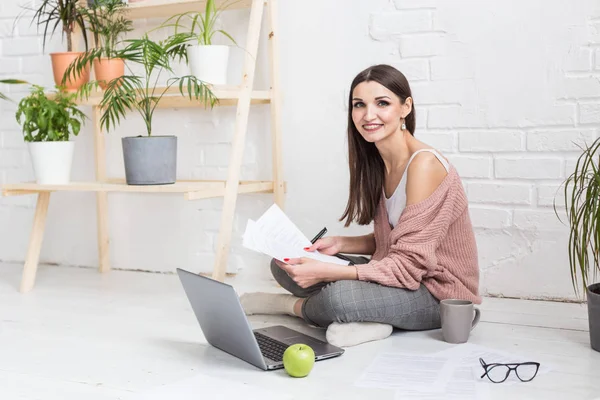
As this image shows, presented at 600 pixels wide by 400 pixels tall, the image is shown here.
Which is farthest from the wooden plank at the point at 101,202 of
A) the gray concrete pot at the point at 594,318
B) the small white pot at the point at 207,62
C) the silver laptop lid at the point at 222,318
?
the gray concrete pot at the point at 594,318

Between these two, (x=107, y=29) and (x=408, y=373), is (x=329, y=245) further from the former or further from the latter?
(x=107, y=29)

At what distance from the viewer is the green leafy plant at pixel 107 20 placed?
2631 millimetres

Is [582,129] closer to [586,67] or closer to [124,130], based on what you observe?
[586,67]

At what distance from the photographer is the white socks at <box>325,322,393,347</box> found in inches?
75.8

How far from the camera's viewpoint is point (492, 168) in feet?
8.02

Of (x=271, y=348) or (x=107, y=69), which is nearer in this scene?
(x=271, y=348)

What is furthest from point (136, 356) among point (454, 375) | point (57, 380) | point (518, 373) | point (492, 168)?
point (492, 168)

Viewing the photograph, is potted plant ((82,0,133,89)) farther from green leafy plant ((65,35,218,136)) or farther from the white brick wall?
the white brick wall

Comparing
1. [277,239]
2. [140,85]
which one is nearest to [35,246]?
[140,85]

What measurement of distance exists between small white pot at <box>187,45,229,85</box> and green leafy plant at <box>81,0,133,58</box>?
31 cm

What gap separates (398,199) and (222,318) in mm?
643

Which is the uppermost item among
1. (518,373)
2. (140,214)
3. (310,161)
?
(310,161)

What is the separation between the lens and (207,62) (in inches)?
96.1

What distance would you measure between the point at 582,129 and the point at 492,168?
0.30 metres
